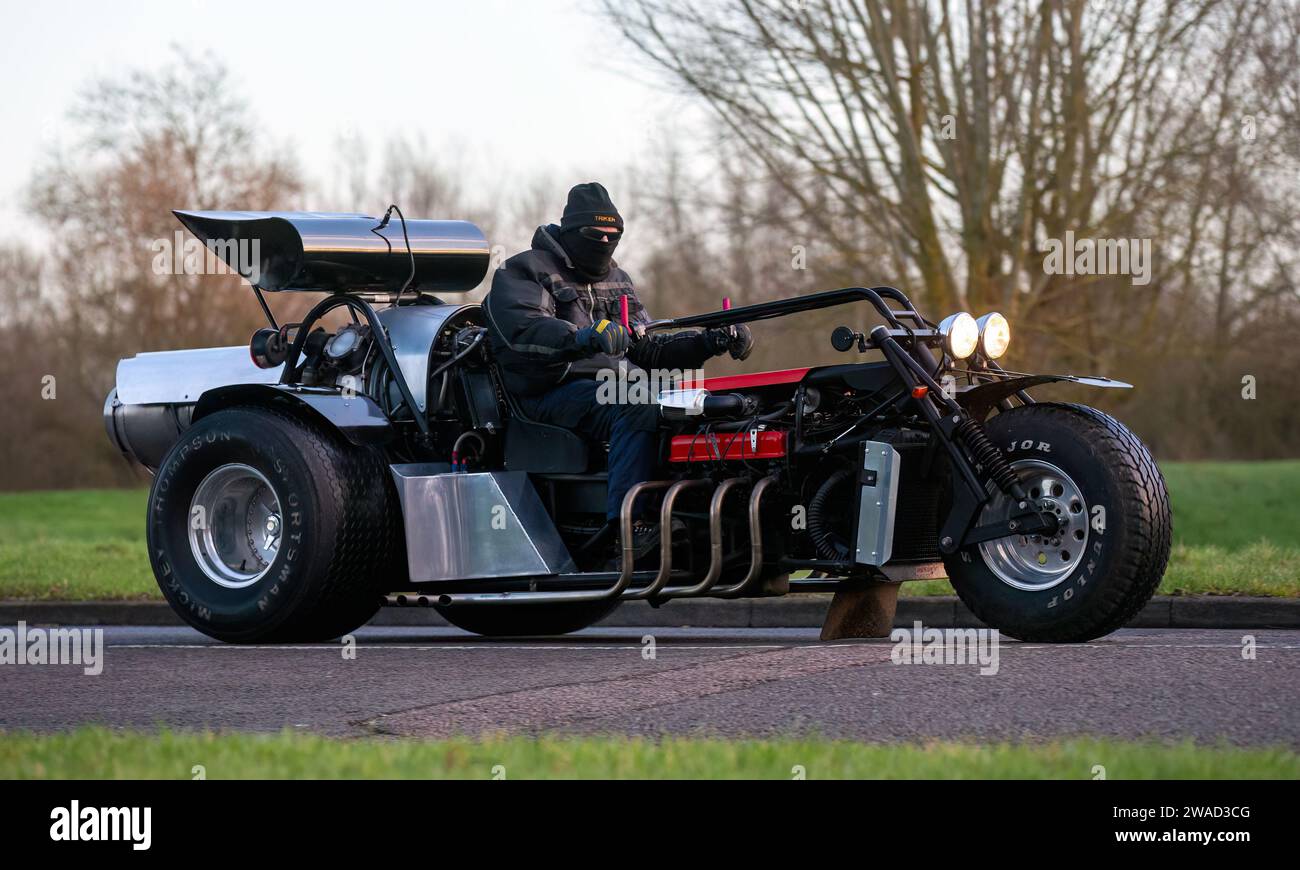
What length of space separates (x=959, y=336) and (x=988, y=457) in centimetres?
52

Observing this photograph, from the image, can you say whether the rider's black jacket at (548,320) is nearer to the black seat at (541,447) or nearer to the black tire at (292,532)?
the black seat at (541,447)

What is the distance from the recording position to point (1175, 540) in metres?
17.1

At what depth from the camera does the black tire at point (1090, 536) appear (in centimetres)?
698

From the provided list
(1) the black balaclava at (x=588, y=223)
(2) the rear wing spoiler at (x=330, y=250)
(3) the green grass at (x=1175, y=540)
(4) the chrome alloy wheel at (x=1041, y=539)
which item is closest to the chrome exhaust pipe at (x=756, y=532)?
(4) the chrome alloy wheel at (x=1041, y=539)

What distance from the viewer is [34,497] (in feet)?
113

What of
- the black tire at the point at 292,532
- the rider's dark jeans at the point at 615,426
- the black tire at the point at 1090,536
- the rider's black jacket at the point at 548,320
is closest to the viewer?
the black tire at the point at 1090,536

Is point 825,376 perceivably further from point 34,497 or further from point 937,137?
point 34,497

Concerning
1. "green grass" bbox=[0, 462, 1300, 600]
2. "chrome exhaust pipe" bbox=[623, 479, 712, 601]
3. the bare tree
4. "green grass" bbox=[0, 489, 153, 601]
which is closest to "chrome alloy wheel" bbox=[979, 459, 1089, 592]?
"chrome exhaust pipe" bbox=[623, 479, 712, 601]

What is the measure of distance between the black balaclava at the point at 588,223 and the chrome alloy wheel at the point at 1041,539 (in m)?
2.45

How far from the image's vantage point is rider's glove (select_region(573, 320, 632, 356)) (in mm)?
7922

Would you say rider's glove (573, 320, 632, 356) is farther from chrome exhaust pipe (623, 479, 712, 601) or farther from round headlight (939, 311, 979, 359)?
round headlight (939, 311, 979, 359)

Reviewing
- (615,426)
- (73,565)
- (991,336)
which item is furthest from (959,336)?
(73,565)

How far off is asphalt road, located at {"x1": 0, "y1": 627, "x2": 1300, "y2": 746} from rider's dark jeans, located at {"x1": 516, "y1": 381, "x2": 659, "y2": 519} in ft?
2.65
